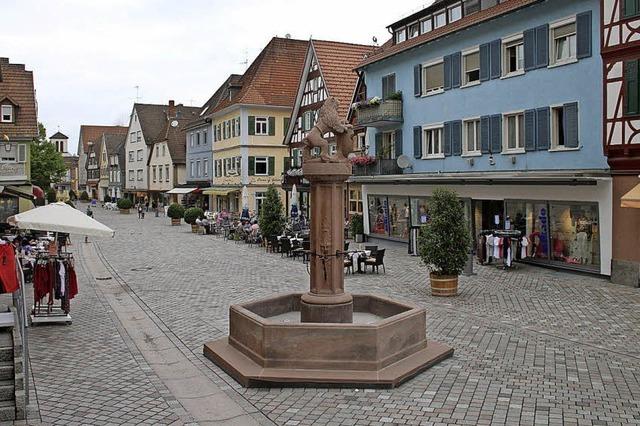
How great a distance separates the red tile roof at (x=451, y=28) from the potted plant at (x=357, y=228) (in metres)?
7.75

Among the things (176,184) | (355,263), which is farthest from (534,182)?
(176,184)

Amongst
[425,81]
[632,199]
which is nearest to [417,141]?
[425,81]

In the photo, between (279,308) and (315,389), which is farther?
(279,308)

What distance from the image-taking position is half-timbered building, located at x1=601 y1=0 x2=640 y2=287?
1733 cm

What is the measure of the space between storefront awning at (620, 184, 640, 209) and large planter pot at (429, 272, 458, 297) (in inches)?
195

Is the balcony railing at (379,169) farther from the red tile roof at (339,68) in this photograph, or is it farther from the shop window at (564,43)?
the shop window at (564,43)

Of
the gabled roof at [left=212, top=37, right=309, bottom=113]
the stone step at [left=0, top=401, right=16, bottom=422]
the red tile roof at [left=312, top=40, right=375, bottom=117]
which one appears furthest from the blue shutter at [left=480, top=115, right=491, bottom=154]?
the gabled roof at [left=212, top=37, right=309, bottom=113]

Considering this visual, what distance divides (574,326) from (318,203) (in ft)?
19.6

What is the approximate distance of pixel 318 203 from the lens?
1011 cm

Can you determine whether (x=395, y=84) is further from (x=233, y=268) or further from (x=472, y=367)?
(x=472, y=367)

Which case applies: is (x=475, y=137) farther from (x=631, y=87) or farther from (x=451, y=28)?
(x=631, y=87)

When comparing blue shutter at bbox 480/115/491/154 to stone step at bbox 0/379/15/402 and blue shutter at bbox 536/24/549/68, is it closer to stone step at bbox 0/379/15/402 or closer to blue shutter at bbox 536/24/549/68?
blue shutter at bbox 536/24/549/68

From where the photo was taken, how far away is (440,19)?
1072 inches

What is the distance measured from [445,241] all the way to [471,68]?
11.6 meters
